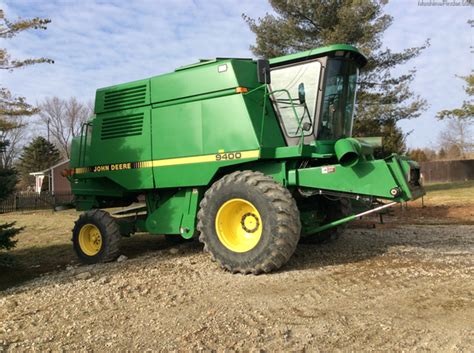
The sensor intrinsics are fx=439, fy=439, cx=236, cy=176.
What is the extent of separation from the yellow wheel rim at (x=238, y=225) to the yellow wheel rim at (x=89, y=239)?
9.98ft

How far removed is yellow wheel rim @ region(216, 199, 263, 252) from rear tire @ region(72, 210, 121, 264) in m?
2.53

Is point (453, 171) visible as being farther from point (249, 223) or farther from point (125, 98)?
point (249, 223)

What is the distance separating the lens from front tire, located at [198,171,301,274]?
5953 mm

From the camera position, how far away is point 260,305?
4805mm

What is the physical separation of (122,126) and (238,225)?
3.28 metres

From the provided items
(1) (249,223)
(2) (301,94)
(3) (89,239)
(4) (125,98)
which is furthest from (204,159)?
(3) (89,239)

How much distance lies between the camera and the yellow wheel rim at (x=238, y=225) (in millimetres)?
6426

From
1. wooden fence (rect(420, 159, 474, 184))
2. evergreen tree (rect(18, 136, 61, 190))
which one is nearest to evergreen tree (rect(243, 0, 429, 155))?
wooden fence (rect(420, 159, 474, 184))

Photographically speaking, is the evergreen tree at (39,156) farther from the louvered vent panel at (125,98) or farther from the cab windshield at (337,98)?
the cab windshield at (337,98)

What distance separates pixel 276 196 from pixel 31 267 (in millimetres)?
5498

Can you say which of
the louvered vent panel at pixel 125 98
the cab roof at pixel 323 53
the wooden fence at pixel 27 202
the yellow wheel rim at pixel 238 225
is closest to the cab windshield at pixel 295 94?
the cab roof at pixel 323 53

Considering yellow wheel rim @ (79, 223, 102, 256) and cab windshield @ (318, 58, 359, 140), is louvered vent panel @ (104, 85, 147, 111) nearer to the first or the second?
yellow wheel rim @ (79, 223, 102, 256)

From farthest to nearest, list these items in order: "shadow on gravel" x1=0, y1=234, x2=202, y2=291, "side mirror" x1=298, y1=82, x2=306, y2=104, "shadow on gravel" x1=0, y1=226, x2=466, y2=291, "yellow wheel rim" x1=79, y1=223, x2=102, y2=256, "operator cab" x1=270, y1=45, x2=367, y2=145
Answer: "yellow wheel rim" x1=79, y1=223, x2=102, y2=256
"shadow on gravel" x1=0, y1=234, x2=202, y2=291
"shadow on gravel" x1=0, y1=226, x2=466, y2=291
"operator cab" x1=270, y1=45, x2=367, y2=145
"side mirror" x1=298, y1=82, x2=306, y2=104

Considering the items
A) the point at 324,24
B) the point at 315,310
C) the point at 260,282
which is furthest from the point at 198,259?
the point at 324,24
